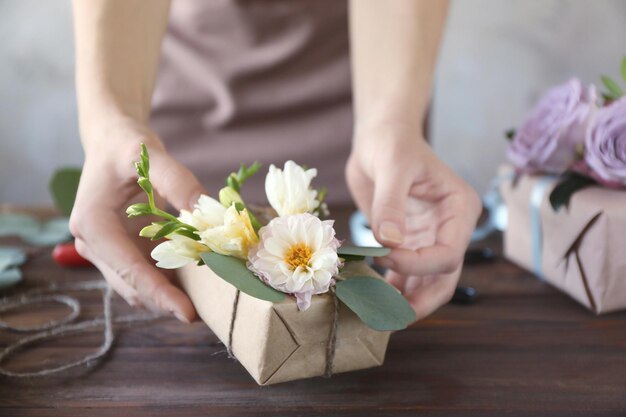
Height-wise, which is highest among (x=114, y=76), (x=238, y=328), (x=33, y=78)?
(x=114, y=76)

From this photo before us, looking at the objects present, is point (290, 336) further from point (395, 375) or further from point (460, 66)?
point (460, 66)

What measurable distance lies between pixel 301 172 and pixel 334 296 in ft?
0.39

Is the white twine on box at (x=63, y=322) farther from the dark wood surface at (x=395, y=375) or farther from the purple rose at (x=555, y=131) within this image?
the purple rose at (x=555, y=131)

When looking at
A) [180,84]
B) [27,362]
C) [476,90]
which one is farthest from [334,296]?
[476,90]

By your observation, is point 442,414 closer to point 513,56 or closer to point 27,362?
point 27,362

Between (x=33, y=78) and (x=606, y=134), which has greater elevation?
(x=606, y=134)

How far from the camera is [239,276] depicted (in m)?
0.52

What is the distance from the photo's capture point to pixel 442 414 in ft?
1.75

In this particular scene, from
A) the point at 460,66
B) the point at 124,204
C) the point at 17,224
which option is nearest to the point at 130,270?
the point at 124,204

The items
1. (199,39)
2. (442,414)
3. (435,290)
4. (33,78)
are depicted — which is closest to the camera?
(442,414)

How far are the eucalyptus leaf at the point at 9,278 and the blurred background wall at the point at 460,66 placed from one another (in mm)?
1225

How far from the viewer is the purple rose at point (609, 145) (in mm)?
739

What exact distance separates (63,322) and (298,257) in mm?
316

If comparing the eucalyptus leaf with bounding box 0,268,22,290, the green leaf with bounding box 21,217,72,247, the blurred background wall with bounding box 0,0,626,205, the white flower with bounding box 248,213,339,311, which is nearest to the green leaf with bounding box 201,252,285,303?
the white flower with bounding box 248,213,339,311
